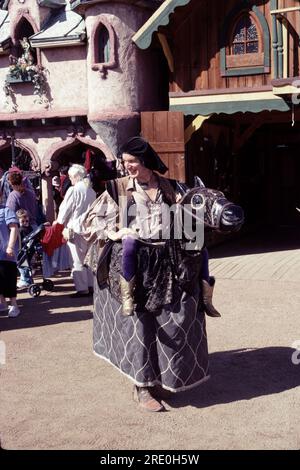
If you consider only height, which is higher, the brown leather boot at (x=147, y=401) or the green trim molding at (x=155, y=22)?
the green trim molding at (x=155, y=22)

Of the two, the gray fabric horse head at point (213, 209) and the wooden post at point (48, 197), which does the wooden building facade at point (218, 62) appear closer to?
the wooden post at point (48, 197)

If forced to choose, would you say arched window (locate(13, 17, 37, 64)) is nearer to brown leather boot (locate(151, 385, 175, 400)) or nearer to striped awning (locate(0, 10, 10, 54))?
striped awning (locate(0, 10, 10, 54))

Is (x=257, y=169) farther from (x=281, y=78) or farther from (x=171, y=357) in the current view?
(x=171, y=357)

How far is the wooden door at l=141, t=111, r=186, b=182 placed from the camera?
1200 centimetres

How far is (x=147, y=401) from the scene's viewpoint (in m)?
4.71

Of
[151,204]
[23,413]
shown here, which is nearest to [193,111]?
[151,204]

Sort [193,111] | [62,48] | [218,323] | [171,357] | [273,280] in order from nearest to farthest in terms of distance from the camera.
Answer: [171,357] < [218,323] < [273,280] < [193,111] < [62,48]

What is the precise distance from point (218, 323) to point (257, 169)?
11.1 meters

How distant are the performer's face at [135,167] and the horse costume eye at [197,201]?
15.9 inches

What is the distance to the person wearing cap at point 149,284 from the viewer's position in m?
4.62

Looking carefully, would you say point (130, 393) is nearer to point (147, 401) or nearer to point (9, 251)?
point (147, 401)

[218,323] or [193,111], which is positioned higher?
[193,111]

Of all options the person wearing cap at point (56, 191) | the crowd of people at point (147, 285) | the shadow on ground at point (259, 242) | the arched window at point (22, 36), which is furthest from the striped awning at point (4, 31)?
the crowd of people at point (147, 285)

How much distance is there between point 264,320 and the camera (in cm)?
716
